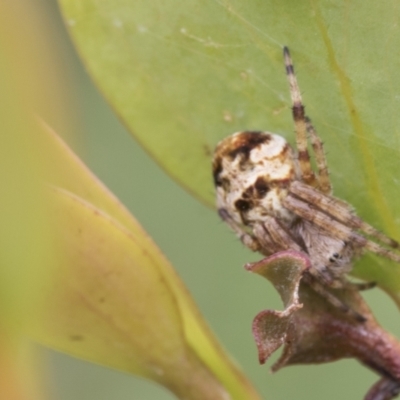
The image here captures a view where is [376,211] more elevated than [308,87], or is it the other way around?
[308,87]

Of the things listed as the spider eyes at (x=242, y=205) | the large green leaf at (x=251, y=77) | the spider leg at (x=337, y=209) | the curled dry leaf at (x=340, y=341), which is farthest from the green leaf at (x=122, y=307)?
the spider eyes at (x=242, y=205)

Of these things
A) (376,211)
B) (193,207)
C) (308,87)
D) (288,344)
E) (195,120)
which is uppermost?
(193,207)

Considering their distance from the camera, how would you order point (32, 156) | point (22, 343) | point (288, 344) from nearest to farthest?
1. point (32, 156)
2. point (22, 343)
3. point (288, 344)

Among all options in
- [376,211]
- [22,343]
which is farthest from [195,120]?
[22,343]

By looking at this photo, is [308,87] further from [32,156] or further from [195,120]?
[32,156]

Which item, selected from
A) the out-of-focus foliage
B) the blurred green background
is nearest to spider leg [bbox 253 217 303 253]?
the blurred green background

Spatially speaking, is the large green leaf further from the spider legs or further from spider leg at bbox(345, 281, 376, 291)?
the spider legs
